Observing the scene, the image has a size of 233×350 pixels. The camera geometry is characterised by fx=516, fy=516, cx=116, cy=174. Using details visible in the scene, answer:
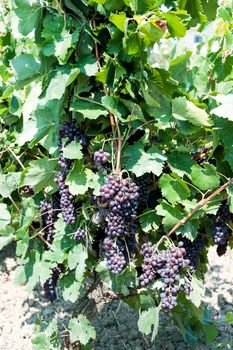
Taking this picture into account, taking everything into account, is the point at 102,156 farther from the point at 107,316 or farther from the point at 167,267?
the point at 107,316

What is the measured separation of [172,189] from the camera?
6.46 ft

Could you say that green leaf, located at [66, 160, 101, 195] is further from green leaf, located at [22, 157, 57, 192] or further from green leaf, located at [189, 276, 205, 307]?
green leaf, located at [189, 276, 205, 307]

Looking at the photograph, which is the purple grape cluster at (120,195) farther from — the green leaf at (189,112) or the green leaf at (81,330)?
the green leaf at (81,330)

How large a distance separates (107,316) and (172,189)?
1.70 m

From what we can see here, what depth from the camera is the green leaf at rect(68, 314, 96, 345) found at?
2.42m

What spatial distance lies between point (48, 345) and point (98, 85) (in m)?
1.32

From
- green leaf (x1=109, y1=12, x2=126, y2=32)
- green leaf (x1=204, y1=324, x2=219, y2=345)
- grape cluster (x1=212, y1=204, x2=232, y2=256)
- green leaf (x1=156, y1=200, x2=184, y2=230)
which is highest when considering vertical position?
green leaf (x1=109, y1=12, x2=126, y2=32)

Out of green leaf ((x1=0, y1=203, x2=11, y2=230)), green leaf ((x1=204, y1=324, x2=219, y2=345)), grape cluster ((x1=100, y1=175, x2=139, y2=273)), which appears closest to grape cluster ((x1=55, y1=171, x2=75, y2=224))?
grape cluster ((x1=100, y1=175, x2=139, y2=273))

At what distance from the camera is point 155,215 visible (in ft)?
6.89

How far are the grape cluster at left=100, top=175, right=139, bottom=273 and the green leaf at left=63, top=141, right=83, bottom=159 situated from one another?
0.15m

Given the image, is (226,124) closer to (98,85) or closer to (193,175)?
(193,175)

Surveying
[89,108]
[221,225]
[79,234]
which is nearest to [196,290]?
[221,225]

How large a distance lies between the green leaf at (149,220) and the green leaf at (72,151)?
0.39 meters

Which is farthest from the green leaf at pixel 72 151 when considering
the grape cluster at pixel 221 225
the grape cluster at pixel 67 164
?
the grape cluster at pixel 221 225
